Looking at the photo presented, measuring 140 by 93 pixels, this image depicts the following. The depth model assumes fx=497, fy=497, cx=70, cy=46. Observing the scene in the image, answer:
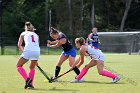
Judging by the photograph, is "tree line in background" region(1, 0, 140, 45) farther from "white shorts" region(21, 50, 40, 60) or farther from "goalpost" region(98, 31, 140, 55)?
"white shorts" region(21, 50, 40, 60)

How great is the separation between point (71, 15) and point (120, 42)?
1986cm

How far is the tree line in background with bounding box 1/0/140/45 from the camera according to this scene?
2424 inches

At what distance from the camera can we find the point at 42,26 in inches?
2493

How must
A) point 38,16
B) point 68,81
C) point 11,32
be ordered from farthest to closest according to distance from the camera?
1. point 38,16
2. point 11,32
3. point 68,81

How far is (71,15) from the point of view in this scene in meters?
62.0

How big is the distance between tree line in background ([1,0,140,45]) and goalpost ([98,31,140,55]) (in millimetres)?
14317

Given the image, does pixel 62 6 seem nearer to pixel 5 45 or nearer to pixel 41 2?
pixel 41 2

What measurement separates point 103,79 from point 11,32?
1787 inches

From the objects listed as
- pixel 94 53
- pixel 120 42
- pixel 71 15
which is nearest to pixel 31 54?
pixel 94 53

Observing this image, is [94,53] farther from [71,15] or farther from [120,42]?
[71,15]

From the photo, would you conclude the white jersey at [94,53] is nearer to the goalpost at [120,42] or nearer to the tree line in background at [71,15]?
the goalpost at [120,42]

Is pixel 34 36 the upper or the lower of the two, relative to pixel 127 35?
upper

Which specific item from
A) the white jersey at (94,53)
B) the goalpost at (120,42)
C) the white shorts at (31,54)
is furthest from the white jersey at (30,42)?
the goalpost at (120,42)

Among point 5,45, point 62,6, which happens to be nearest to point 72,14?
point 62,6
